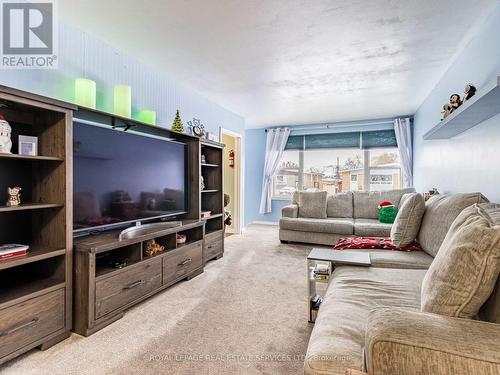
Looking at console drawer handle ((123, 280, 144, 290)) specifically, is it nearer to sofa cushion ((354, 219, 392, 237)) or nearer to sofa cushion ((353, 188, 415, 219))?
sofa cushion ((354, 219, 392, 237))

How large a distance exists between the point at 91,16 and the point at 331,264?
2.63 meters

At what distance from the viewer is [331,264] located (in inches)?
79.7

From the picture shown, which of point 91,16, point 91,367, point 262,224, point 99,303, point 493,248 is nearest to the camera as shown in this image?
point 493,248

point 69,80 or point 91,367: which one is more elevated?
point 69,80

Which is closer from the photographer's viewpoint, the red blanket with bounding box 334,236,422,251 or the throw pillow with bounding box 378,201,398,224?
the red blanket with bounding box 334,236,422,251

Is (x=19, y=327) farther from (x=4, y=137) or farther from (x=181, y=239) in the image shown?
(x=181, y=239)

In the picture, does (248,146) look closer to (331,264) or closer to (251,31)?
(251,31)

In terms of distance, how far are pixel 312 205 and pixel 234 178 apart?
1684mm

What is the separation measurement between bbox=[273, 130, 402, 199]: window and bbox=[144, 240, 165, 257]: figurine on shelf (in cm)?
426

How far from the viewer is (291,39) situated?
2430mm

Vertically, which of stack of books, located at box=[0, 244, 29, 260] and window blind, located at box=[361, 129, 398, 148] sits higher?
window blind, located at box=[361, 129, 398, 148]

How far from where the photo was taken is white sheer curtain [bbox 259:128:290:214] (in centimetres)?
631

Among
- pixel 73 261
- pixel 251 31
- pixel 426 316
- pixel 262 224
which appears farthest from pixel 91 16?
pixel 262 224

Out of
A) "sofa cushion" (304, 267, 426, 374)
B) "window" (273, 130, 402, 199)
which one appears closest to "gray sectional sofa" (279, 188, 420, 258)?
"window" (273, 130, 402, 199)
